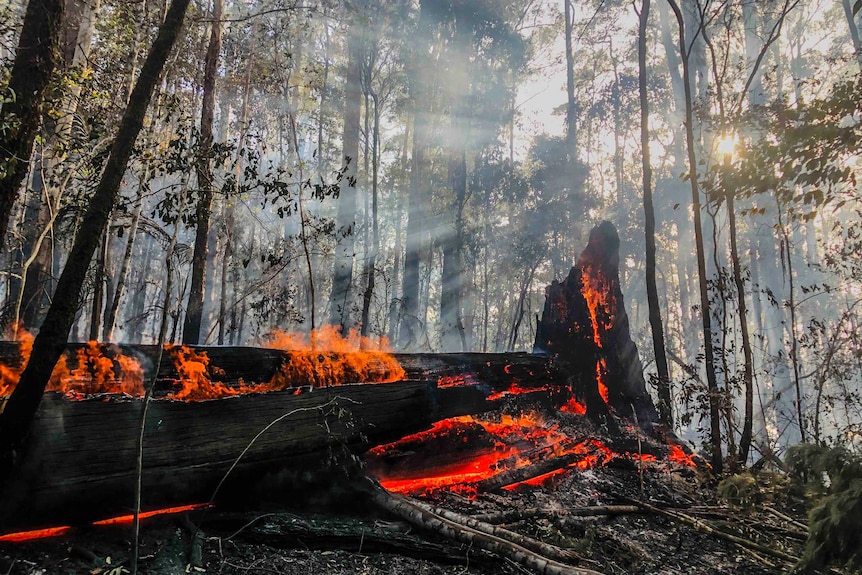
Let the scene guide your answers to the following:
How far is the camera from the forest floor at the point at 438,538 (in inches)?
133

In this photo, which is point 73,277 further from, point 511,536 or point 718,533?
point 718,533

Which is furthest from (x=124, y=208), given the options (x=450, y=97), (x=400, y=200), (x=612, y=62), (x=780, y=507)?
(x=612, y=62)

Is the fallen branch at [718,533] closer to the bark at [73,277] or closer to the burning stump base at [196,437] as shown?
the burning stump base at [196,437]

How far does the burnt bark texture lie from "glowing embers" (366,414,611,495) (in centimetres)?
134

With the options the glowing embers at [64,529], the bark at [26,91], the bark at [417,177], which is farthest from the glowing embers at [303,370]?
the bark at [417,177]

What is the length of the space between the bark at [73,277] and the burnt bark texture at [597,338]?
7.03 m

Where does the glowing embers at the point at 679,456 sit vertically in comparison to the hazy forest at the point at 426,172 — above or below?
below

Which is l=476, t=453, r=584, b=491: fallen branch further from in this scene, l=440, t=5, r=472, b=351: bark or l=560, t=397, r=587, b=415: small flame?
l=440, t=5, r=472, b=351: bark

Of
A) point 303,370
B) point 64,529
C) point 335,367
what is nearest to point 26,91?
point 303,370

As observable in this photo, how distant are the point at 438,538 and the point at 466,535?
336 millimetres

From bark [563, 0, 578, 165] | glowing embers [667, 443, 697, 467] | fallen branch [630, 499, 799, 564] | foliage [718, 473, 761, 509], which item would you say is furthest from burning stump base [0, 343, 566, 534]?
bark [563, 0, 578, 165]

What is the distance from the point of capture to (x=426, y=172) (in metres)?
27.4

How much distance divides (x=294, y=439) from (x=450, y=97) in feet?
76.4

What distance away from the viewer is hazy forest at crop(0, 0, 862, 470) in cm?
490
